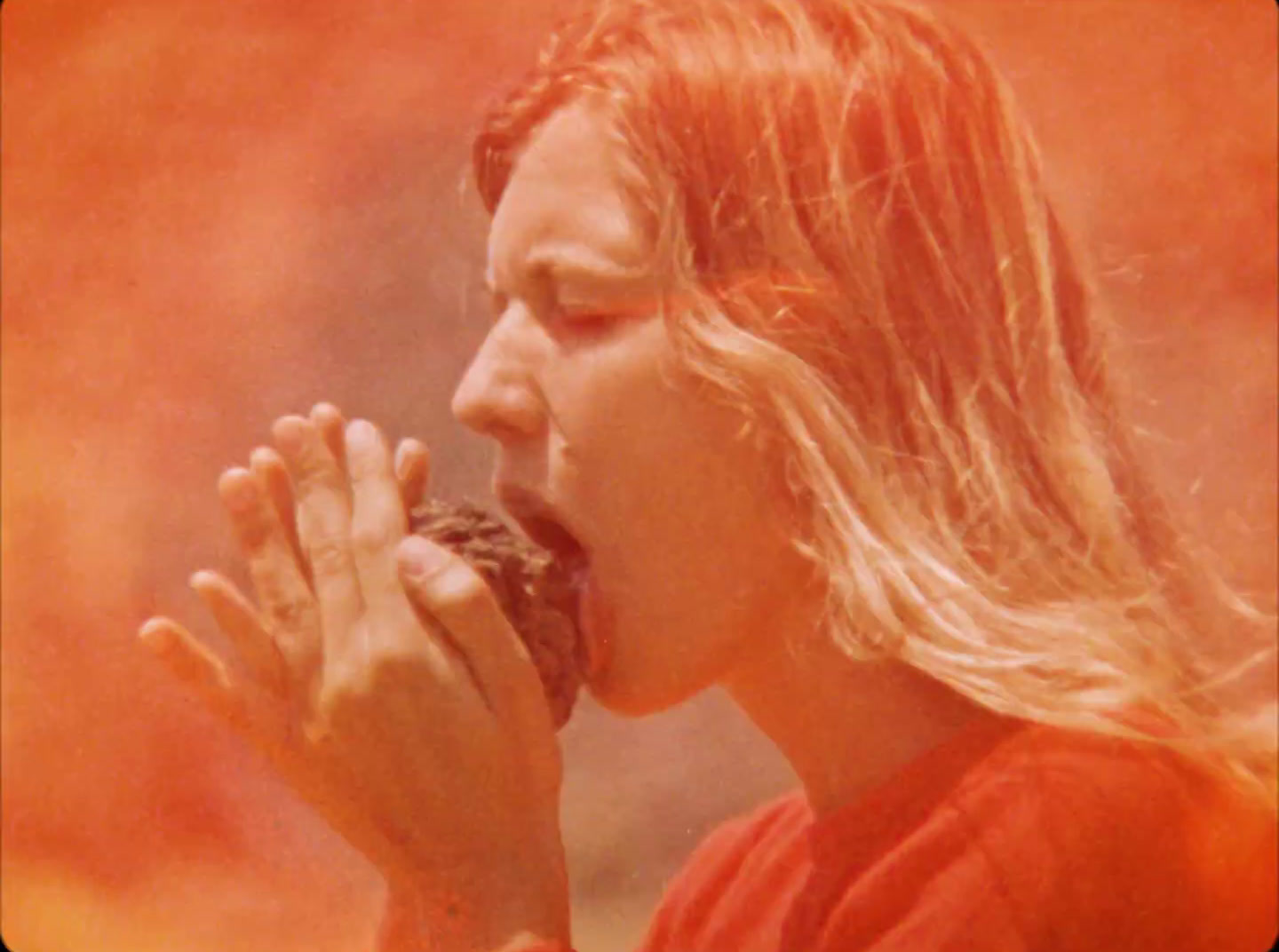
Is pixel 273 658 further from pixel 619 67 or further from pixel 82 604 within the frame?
pixel 619 67

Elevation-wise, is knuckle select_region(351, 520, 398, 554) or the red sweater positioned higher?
knuckle select_region(351, 520, 398, 554)

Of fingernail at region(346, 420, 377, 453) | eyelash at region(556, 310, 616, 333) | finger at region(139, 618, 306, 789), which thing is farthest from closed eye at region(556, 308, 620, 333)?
finger at region(139, 618, 306, 789)

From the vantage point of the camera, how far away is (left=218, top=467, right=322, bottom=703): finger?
631mm

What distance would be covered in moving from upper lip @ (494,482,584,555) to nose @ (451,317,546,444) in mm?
25

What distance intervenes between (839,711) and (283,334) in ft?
1.09

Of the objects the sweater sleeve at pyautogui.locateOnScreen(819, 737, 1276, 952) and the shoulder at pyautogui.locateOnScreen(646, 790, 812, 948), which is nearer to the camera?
the sweater sleeve at pyautogui.locateOnScreen(819, 737, 1276, 952)

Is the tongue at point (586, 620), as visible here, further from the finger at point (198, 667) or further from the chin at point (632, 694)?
the finger at point (198, 667)

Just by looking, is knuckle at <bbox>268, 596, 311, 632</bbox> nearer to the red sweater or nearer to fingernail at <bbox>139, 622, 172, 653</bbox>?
fingernail at <bbox>139, 622, 172, 653</bbox>

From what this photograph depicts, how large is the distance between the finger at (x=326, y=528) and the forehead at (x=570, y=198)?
12cm

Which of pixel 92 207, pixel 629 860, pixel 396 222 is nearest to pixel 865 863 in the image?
pixel 629 860

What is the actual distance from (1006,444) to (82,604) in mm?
481

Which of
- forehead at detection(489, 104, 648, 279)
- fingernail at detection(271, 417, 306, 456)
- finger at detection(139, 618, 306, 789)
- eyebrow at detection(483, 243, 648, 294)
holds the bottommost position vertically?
finger at detection(139, 618, 306, 789)

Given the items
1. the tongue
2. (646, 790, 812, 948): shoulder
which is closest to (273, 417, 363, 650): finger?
the tongue

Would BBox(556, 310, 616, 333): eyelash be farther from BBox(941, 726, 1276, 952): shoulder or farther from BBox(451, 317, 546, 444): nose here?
BBox(941, 726, 1276, 952): shoulder
